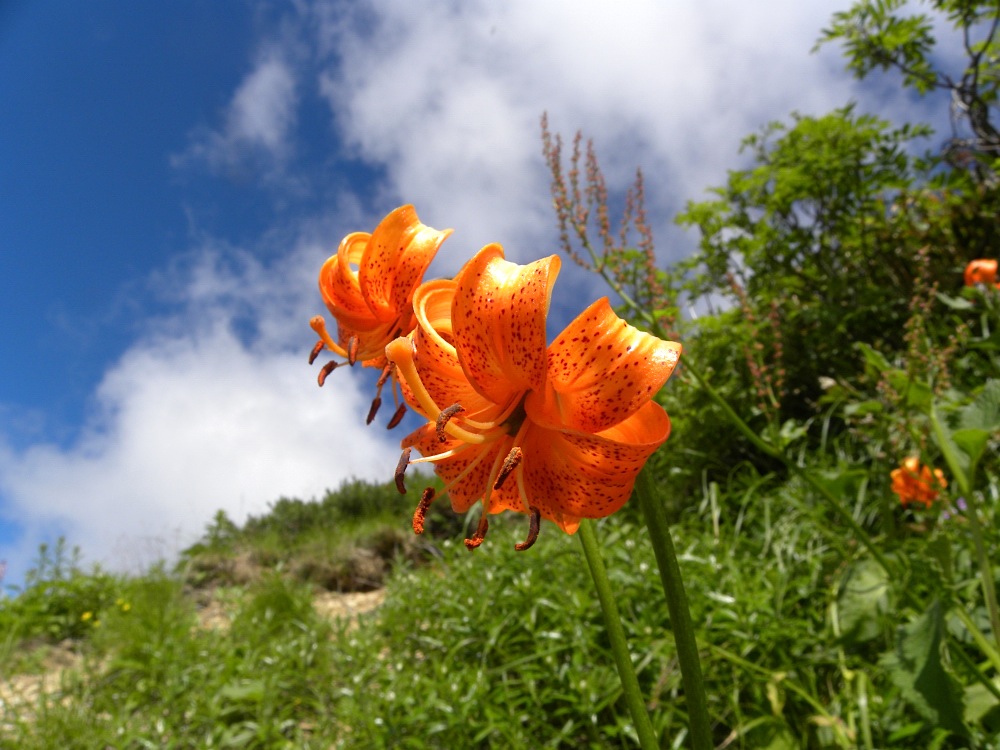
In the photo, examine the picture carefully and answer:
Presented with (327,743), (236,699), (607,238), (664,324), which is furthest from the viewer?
(236,699)

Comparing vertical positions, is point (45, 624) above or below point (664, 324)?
above

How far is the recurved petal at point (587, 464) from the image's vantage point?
0.59 m

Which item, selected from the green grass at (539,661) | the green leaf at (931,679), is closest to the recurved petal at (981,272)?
the green grass at (539,661)

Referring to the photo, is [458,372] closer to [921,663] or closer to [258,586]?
[921,663]

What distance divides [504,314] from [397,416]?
341 millimetres

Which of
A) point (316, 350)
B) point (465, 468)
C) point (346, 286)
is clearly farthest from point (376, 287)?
point (465, 468)

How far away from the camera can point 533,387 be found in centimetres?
63

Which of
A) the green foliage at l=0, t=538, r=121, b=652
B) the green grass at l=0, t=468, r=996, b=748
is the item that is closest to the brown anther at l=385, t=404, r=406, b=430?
the green grass at l=0, t=468, r=996, b=748

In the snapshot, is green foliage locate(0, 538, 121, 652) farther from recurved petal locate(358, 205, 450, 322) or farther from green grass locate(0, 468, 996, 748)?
recurved petal locate(358, 205, 450, 322)

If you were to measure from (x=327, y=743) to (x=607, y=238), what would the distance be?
1.89 m

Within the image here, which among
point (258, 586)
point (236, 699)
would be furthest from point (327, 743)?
point (258, 586)

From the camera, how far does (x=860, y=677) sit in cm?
176

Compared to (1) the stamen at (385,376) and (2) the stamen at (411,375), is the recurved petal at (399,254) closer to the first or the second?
(1) the stamen at (385,376)

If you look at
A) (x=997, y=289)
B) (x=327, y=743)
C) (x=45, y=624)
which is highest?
(x=45, y=624)
